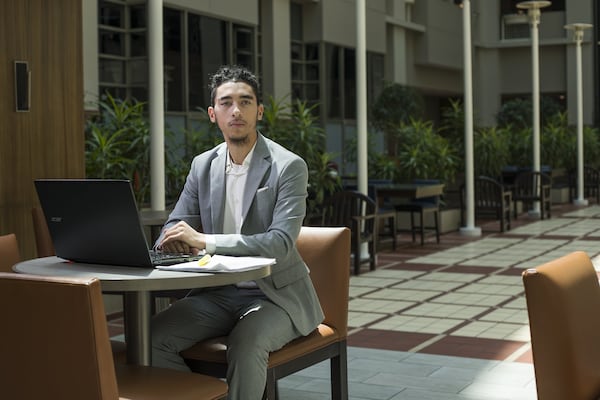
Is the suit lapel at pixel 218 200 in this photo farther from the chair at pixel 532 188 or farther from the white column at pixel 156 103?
the chair at pixel 532 188

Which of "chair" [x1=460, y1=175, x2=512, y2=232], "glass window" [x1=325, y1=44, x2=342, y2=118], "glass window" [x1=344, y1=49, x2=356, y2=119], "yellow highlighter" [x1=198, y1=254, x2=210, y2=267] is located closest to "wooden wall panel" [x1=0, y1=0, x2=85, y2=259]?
"yellow highlighter" [x1=198, y1=254, x2=210, y2=267]

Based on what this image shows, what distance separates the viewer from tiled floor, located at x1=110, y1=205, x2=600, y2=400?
15.0 feet

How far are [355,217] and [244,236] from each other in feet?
19.1

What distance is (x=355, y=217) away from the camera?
8.99 metres

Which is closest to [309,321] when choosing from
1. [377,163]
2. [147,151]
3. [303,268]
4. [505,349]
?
[303,268]

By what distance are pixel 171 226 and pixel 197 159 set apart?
28 centimetres

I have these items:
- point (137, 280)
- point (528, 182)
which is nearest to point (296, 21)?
point (528, 182)

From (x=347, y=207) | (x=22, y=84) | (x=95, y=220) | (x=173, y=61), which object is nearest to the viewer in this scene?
(x=95, y=220)

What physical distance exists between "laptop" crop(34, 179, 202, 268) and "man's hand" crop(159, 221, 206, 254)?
35 millimetres

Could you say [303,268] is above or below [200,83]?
below

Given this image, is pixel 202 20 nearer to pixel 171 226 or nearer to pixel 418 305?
pixel 418 305

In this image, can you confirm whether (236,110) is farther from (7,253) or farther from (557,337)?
(557,337)

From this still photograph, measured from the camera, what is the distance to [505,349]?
5.45 metres

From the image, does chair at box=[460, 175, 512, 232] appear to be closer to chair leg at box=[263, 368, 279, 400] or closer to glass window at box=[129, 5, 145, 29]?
glass window at box=[129, 5, 145, 29]
